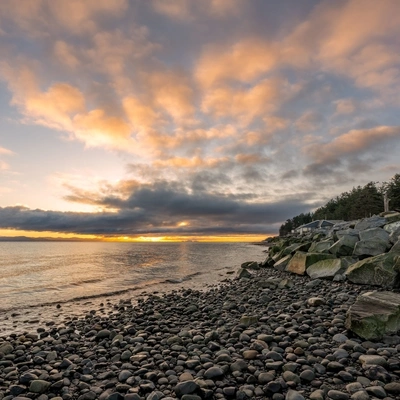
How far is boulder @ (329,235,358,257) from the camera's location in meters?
16.0

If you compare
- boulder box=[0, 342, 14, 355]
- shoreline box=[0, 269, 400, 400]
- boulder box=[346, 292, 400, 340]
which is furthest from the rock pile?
boulder box=[0, 342, 14, 355]

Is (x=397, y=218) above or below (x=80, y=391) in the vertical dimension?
above

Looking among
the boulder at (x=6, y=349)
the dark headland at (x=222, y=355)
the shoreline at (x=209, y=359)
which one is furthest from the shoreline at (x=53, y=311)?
the boulder at (x=6, y=349)

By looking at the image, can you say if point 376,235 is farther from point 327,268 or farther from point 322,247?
point 327,268

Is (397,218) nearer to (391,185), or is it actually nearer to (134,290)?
(134,290)

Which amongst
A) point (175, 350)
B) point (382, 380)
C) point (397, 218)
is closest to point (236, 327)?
point (175, 350)

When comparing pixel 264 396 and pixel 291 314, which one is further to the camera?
pixel 291 314

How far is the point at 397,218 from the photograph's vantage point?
23.2 meters

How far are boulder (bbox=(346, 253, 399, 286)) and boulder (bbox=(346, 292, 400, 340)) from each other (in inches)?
179

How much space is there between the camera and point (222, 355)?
5.38 meters

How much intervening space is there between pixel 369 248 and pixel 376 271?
13.6 feet

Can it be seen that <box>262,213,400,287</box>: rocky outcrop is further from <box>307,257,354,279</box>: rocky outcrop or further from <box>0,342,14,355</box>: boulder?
<box>0,342,14,355</box>: boulder

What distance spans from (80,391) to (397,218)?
83.7ft

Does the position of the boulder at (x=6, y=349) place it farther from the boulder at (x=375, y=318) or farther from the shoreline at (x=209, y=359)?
the boulder at (x=375, y=318)
